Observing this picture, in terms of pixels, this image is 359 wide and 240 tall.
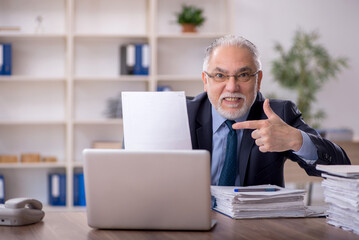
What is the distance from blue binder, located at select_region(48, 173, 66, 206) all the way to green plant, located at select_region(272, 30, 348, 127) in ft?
7.82

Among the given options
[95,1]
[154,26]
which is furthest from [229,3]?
[95,1]

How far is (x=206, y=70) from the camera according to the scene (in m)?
2.21

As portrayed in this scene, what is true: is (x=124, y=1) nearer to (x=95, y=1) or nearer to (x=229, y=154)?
(x=95, y=1)

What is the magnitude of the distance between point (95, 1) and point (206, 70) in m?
3.03

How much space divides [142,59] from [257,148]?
2.82 m

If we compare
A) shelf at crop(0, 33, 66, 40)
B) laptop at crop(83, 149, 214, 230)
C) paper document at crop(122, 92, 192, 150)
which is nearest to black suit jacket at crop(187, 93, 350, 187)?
paper document at crop(122, 92, 192, 150)

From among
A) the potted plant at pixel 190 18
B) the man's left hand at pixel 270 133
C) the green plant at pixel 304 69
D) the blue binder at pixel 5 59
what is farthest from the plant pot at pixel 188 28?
the man's left hand at pixel 270 133

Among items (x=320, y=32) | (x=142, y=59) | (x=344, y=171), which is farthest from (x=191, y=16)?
(x=344, y=171)

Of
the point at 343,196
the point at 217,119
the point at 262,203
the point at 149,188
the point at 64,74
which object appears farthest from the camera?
the point at 64,74

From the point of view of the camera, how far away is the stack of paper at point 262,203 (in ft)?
5.18

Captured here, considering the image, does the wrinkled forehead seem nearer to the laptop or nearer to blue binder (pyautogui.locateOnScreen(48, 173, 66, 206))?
the laptop

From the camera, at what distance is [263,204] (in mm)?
1600

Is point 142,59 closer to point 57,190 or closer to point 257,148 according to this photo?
point 57,190

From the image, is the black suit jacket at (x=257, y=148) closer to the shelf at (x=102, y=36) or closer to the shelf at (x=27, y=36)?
the shelf at (x=102, y=36)
